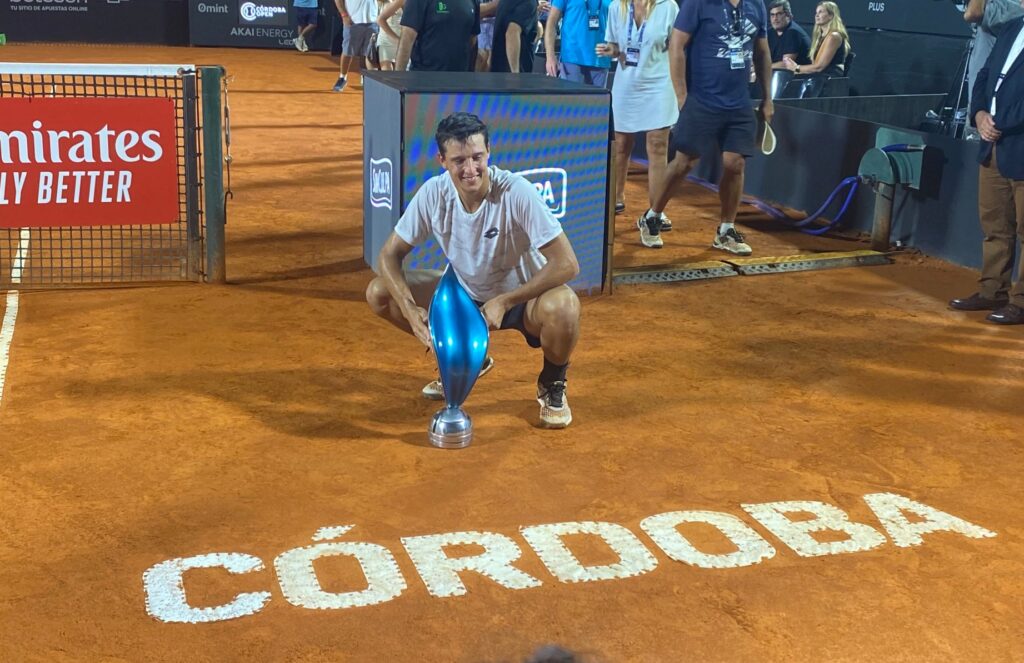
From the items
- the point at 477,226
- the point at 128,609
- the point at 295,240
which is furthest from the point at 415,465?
the point at 295,240

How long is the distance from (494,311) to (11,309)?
3.37 meters

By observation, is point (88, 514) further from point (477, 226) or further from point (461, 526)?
point (477, 226)

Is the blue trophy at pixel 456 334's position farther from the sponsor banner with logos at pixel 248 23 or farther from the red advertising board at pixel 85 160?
the sponsor banner with logos at pixel 248 23

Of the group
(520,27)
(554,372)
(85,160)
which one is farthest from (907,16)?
(554,372)

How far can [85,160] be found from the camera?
23.3 feet

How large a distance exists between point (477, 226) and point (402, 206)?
1.84 metres

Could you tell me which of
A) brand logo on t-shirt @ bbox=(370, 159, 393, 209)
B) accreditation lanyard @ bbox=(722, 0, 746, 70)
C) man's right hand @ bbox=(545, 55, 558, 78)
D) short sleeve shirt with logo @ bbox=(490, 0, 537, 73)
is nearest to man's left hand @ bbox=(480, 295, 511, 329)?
brand logo on t-shirt @ bbox=(370, 159, 393, 209)

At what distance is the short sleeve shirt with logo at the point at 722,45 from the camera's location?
8.38m

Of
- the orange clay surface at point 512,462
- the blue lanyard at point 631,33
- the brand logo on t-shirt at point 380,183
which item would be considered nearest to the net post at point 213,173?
the orange clay surface at point 512,462

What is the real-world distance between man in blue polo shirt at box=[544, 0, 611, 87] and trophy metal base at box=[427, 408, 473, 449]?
5.74 metres

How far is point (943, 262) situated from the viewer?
8.93m

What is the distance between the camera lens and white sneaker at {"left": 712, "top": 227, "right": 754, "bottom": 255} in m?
8.88

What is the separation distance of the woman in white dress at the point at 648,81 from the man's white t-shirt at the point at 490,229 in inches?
152

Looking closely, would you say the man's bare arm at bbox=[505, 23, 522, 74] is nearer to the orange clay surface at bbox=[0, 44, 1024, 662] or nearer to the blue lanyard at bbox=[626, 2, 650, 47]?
the blue lanyard at bbox=[626, 2, 650, 47]
